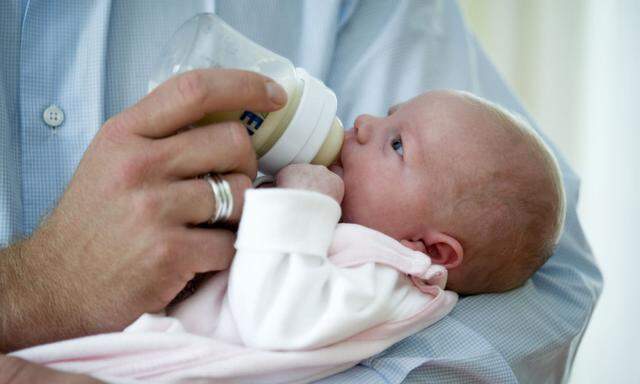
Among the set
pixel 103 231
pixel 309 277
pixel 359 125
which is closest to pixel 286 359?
pixel 309 277

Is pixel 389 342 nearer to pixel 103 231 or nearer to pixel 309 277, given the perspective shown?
pixel 309 277

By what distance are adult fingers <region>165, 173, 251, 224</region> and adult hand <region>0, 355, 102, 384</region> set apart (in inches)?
8.8

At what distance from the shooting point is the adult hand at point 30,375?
718 mm

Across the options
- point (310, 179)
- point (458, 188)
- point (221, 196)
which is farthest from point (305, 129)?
Answer: point (458, 188)

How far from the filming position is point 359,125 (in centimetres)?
112

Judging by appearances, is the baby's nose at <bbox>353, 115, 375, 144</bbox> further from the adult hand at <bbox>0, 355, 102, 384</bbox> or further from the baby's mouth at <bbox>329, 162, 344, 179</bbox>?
the adult hand at <bbox>0, 355, 102, 384</bbox>

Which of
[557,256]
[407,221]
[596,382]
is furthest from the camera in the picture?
[596,382]

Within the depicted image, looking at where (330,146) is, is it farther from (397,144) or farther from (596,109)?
(596,109)

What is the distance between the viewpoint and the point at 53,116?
1.06 meters

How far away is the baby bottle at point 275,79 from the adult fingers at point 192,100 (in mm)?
92

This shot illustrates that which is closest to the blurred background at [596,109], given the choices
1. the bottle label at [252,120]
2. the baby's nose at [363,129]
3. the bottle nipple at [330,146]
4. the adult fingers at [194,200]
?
the baby's nose at [363,129]

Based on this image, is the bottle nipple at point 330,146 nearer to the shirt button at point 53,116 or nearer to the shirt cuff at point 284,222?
the shirt cuff at point 284,222

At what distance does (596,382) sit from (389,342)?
1.87 metres

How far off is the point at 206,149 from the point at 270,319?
0.77 ft
